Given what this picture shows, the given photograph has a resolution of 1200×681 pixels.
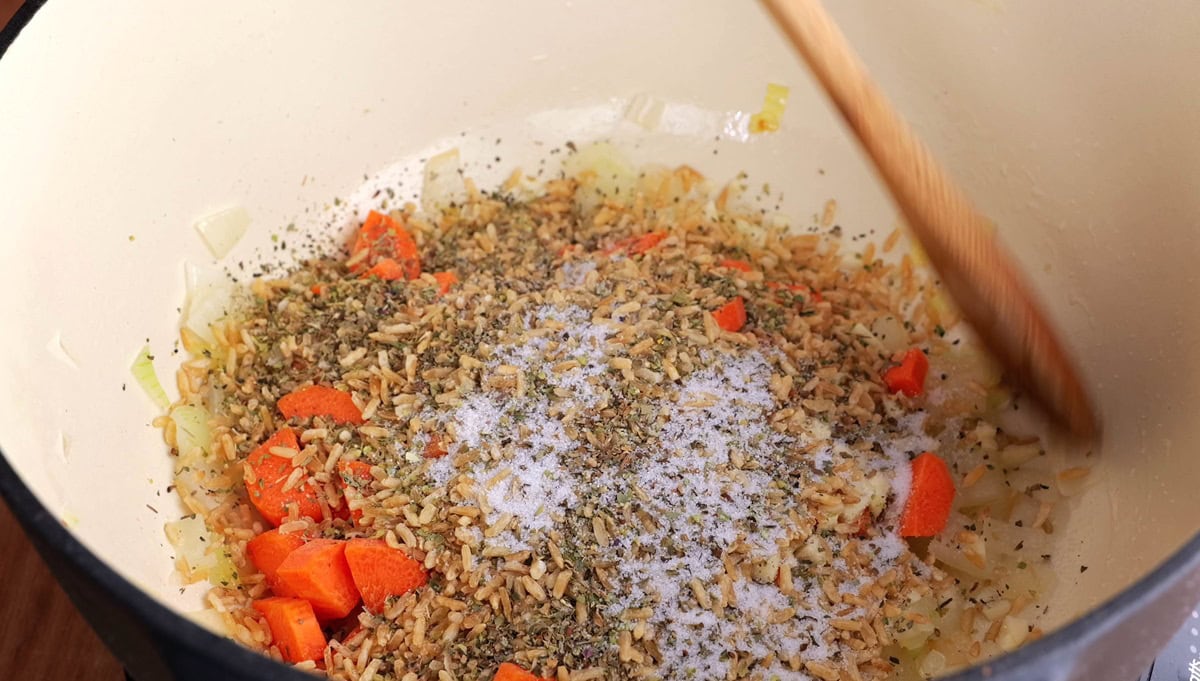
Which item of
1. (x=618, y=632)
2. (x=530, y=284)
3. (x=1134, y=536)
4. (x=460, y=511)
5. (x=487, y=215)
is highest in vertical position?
(x=487, y=215)

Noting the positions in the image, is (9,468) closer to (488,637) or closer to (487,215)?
(488,637)

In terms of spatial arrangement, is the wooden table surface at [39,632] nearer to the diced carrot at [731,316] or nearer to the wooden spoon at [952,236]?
the diced carrot at [731,316]

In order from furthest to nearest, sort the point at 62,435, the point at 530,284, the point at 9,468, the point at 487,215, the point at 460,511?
the point at 487,215 < the point at 530,284 < the point at 460,511 < the point at 62,435 < the point at 9,468

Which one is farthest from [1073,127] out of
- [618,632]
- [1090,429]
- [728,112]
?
[618,632]

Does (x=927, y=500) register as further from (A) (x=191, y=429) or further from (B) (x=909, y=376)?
(A) (x=191, y=429)

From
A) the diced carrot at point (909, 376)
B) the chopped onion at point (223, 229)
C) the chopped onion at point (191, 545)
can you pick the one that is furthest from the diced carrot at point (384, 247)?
the diced carrot at point (909, 376)

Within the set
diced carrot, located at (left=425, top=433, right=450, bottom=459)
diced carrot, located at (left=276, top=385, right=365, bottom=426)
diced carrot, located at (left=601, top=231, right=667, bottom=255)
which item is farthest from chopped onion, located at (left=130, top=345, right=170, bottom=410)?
diced carrot, located at (left=601, top=231, right=667, bottom=255)

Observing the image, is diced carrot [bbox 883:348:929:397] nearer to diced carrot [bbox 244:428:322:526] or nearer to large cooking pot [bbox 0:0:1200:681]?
large cooking pot [bbox 0:0:1200:681]

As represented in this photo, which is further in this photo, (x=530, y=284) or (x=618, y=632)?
(x=530, y=284)
